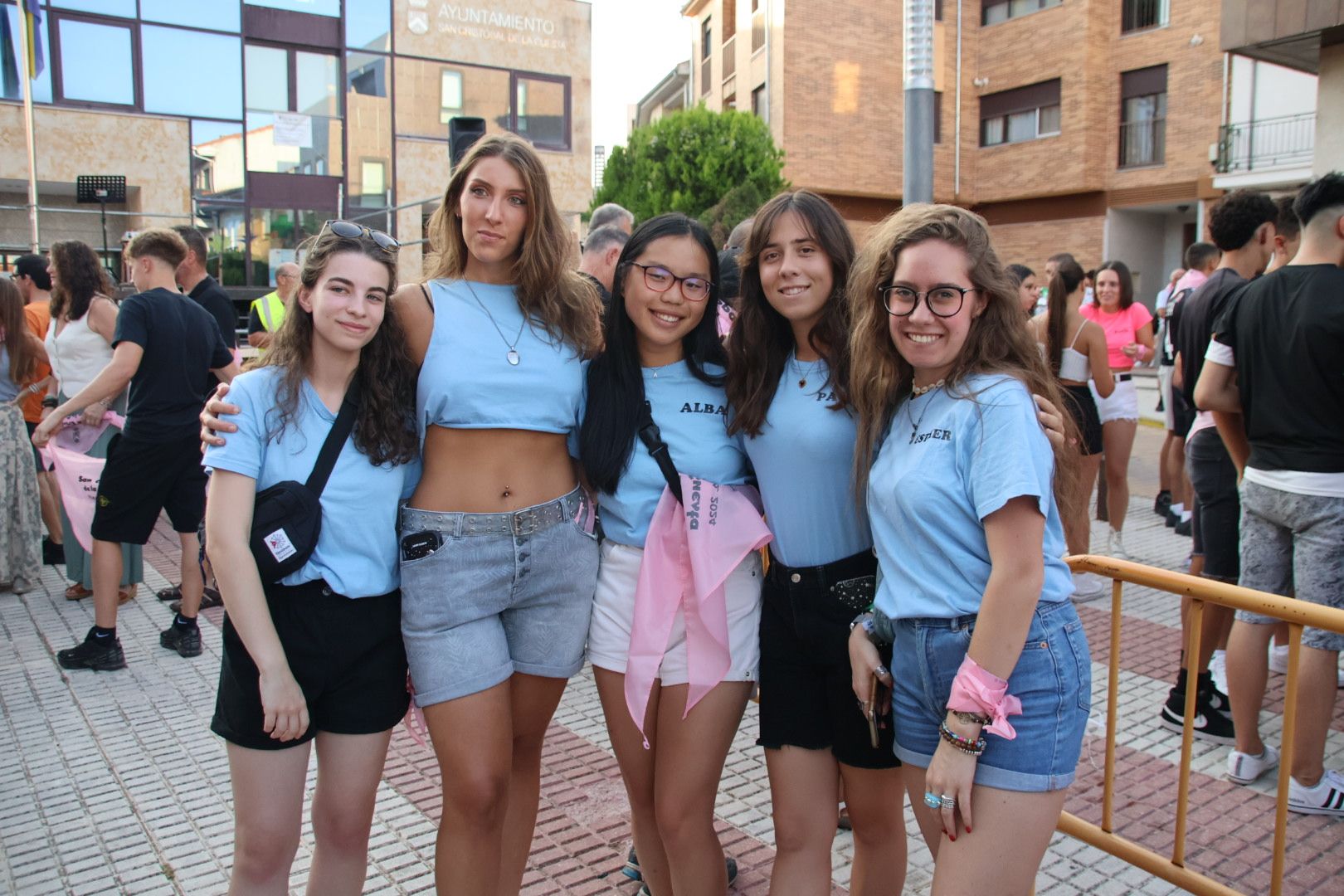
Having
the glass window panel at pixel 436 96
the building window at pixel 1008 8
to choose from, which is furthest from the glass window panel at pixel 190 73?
the building window at pixel 1008 8

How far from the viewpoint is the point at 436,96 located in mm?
21766

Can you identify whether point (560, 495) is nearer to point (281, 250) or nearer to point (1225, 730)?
point (1225, 730)

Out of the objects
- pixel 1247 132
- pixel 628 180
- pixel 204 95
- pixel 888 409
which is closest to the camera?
pixel 888 409

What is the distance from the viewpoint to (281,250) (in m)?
20.4

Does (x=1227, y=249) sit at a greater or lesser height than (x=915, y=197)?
lesser

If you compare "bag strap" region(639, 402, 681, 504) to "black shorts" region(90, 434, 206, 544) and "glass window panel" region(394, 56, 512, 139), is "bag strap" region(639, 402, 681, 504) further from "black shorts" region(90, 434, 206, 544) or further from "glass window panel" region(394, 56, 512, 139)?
"glass window panel" region(394, 56, 512, 139)

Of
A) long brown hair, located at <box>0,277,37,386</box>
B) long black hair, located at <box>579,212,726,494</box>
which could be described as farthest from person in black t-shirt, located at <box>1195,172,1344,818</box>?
long brown hair, located at <box>0,277,37,386</box>

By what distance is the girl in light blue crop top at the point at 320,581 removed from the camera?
7.52 feet

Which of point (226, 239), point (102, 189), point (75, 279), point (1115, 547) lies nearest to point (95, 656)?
point (75, 279)

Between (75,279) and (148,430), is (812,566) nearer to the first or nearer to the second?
(148,430)

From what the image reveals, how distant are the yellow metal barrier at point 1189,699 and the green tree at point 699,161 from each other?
62.6 feet

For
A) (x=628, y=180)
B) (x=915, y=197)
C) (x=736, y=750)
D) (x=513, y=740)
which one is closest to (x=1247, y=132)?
(x=628, y=180)

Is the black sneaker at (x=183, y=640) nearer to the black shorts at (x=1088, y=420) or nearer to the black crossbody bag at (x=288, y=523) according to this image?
the black crossbody bag at (x=288, y=523)

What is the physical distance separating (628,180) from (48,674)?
71.9 feet
